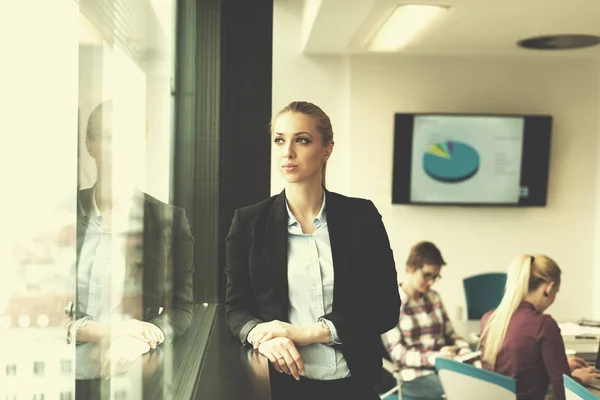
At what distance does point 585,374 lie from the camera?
11.2 ft

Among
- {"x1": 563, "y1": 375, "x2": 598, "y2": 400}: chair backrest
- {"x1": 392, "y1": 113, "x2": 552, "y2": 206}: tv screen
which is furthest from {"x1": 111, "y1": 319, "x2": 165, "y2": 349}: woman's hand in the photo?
{"x1": 392, "y1": 113, "x2": 552, "y2": 206}: tv screen

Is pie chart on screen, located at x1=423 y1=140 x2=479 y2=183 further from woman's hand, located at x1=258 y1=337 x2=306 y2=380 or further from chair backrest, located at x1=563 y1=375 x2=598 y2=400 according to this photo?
woman's hand, located at x1=258 y1=337 x2=306 y2=380

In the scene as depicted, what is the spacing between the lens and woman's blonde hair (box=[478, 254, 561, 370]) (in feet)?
10.7

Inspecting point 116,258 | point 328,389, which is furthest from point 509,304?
point 116,258

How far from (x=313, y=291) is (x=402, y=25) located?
11.7 feet

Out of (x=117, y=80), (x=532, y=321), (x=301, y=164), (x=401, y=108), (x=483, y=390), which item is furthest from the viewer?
(x=401, y=108)

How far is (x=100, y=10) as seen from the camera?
0.83 meters

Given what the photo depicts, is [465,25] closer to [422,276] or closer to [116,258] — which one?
[422,276]

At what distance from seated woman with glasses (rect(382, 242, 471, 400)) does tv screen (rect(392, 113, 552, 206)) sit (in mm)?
1883

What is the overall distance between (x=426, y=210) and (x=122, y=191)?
522cm

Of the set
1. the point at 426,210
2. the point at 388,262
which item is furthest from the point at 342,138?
the point at 388,262

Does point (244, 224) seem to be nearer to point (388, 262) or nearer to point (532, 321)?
point (388, 262)

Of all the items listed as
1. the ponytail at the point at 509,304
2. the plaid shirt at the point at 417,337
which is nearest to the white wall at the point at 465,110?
the plaid shirt at the point at 417,337

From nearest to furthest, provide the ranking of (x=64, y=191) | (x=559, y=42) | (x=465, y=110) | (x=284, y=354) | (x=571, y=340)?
(x=64, y=191), (x=284, y=354), (x=571, y=340), (x=559, y=42), (x=465, y=110)
